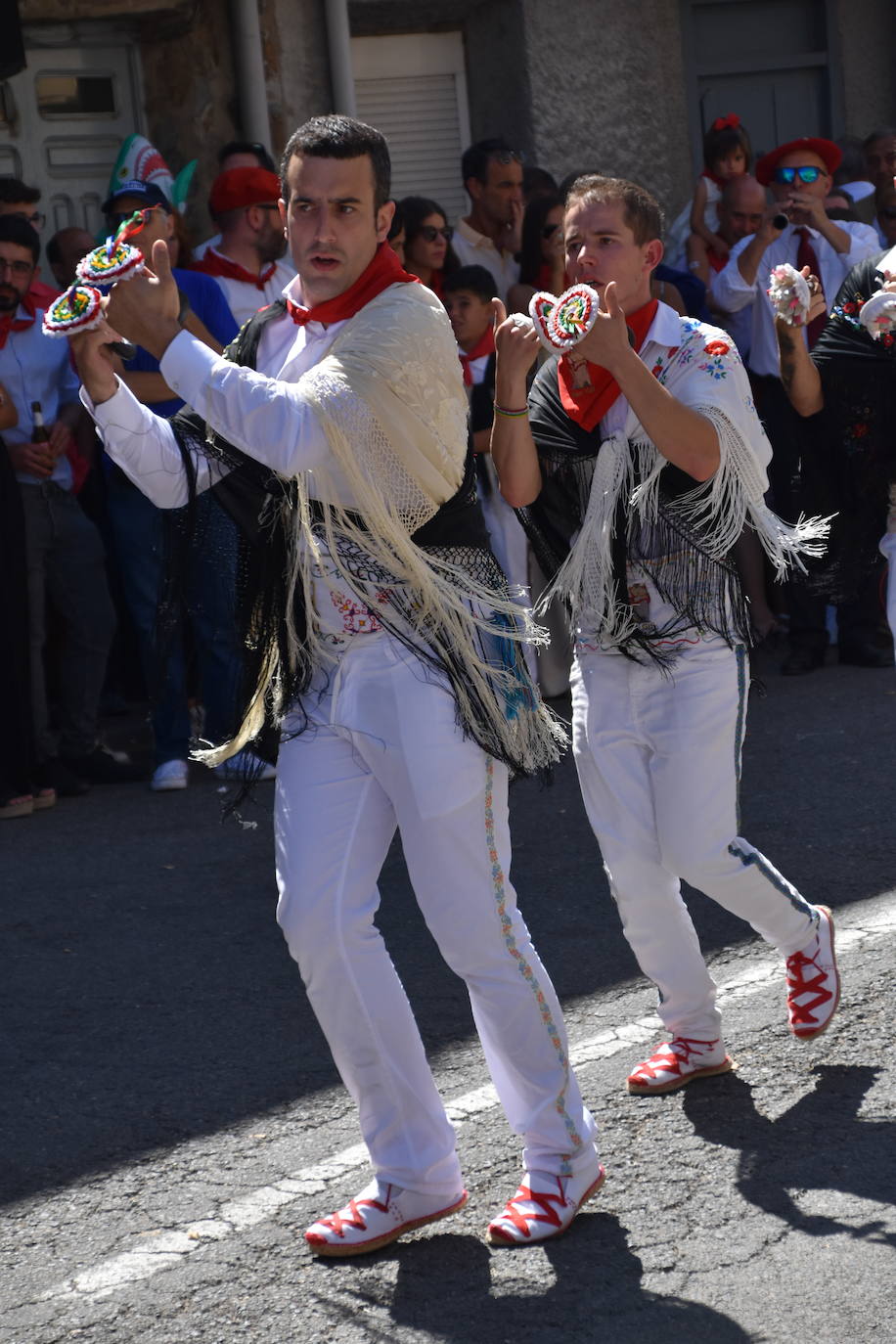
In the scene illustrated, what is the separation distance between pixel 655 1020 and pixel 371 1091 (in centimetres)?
129

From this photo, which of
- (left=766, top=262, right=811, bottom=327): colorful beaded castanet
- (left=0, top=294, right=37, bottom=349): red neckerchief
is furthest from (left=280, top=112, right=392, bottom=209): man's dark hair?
(left=0, top=294, right=37, bottom=349): red neckerchief

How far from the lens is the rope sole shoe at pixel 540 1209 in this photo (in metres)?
3.39

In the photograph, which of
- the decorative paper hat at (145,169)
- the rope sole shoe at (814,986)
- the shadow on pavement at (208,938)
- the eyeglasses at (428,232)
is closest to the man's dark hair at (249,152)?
the decorative paper hat at (145,169)

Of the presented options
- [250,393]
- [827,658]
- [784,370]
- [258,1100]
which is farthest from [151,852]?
[827,658]

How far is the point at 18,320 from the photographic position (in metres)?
7.22

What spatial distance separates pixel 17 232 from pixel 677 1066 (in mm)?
4434

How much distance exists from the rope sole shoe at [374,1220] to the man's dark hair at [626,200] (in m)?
2.06

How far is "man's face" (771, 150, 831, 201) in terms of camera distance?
333 inches

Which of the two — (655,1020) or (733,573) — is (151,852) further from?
(733,573)

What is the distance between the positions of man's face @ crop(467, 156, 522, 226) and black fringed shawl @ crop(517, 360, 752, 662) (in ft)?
16.7

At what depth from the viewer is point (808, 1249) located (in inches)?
130

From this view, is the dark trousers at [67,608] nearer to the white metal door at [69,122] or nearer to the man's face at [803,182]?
the white metal door at [69,122]

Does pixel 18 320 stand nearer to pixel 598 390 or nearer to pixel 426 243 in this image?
pixel 426 243

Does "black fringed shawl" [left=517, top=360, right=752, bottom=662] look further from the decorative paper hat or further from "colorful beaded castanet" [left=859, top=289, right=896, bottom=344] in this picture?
the decorative paper hat
